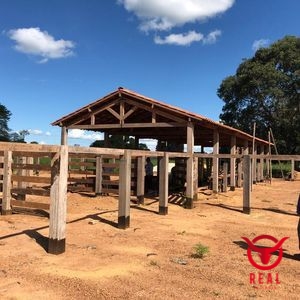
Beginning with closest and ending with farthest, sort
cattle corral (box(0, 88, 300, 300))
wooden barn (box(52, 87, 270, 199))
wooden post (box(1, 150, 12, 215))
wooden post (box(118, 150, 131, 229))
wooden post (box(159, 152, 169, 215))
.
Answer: cattle corral (box(0, 88, 300, 300))
wooden post (box(118, 150, 131, 229))
wooden post (box(1, 150, 12, 215))
wooden post (box(159, 152, 169, 215))
wooden barn (box(52, 87, 270, 199))

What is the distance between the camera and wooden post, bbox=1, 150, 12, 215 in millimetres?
10054

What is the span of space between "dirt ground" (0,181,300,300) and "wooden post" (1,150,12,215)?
33 cm

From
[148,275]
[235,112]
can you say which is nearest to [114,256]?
[148,275]

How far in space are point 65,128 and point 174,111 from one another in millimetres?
5743

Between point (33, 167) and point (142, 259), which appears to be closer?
point (142, 259)

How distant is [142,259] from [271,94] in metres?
36.8

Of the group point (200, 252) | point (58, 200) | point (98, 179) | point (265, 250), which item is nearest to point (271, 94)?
point (98, 179)

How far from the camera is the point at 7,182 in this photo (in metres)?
10.1

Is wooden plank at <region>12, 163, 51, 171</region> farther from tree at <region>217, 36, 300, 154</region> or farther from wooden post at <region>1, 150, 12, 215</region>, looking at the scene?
tree at <region>217, 36, 300, 154</region>

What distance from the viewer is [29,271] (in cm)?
573

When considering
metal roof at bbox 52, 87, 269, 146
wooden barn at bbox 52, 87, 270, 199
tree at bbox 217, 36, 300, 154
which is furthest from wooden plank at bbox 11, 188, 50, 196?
tree at bbox 217, 36, 300, 154

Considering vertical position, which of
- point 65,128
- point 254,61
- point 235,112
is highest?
point 254,61

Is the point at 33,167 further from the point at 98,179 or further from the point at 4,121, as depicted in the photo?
the point at 4,121

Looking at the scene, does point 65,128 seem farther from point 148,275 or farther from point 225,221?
point 148,275
